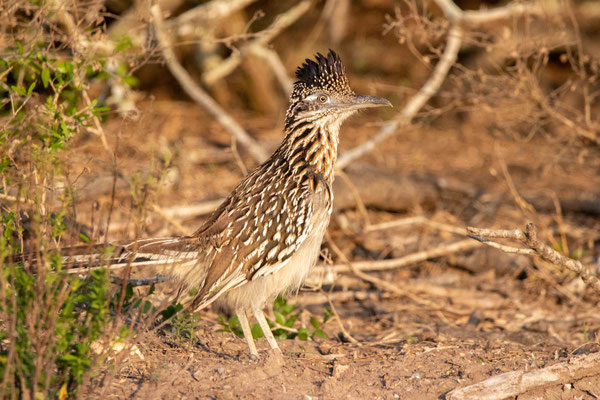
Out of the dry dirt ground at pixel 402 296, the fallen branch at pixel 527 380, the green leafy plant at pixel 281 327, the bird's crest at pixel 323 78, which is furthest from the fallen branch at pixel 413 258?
the fallen branch at pixel 527 380

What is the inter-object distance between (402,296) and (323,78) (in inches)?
109

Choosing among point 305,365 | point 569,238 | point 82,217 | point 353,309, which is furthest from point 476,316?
point 82,217

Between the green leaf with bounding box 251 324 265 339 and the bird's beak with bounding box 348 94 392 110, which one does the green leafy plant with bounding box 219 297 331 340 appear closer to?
the green leaf with bounding box 251 324 265 339

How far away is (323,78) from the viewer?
5301mm

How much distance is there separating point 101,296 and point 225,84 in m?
8.93

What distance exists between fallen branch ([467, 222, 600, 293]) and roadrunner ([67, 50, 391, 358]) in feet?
3.98

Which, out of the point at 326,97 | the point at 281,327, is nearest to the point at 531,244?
the point at 326,97

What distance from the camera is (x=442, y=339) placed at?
5.47 meters

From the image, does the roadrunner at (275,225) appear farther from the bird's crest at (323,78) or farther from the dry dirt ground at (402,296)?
the dry dirt ground at (402,296)

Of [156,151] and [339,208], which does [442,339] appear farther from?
[156,151]

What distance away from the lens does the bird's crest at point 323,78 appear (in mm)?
5312

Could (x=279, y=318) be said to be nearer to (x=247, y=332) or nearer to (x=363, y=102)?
(x=247, y=332)

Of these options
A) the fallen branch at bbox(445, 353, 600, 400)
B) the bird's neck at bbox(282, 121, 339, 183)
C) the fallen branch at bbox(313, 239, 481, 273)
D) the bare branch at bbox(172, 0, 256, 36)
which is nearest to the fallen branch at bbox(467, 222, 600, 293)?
the fallen branch at bbox(445, 353, 600, 400)

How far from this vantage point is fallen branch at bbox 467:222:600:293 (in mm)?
4191
